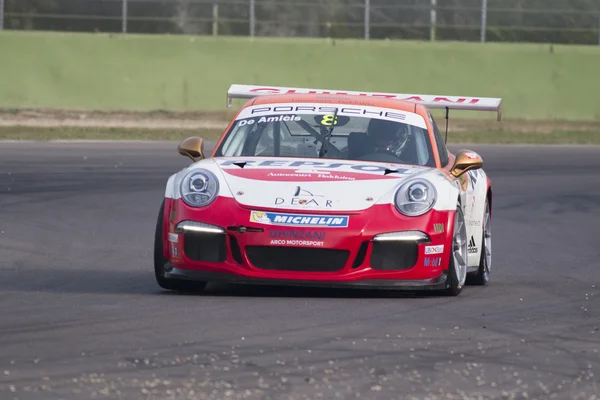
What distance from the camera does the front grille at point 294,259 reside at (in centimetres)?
806

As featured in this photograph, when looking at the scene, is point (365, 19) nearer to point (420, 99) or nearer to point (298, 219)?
point (420, 99)

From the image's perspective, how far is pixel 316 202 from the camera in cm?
811

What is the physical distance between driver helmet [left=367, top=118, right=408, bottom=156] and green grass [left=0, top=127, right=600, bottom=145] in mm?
15428

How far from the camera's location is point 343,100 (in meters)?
9.73

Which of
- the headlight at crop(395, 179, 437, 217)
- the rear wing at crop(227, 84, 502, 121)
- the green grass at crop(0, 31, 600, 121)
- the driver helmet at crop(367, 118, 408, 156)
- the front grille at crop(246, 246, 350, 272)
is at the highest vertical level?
the rear wing at crop(227, 84, 502, 121)

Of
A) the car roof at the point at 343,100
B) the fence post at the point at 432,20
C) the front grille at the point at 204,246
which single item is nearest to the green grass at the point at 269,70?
the fence post at the point at 432,20

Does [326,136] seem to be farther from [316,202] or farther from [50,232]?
[50,232]

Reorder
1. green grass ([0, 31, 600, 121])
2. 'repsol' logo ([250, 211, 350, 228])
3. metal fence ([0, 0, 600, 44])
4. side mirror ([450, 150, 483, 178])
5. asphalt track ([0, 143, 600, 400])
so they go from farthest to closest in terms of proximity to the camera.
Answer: metal fence ([0, 0, 600, 44]), green grass ([0, 31, 600, 121]), side mirror ([450, 150, 483, 178]), 'repsol' logo ([250, 211, 350, 228]), asphalt track ([0, 143, 600, 400])

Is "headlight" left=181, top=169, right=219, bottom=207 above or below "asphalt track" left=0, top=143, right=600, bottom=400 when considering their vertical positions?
above

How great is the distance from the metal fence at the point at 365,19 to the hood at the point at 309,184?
20544 millimetres

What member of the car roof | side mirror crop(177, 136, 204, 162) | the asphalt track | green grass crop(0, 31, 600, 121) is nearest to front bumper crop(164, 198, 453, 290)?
the asphalt track

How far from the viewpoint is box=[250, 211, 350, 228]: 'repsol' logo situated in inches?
316

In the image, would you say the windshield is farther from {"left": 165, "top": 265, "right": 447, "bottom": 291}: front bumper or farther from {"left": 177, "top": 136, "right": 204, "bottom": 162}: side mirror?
{"left": 165, "top": 265, "right": 447, "bottom": 291}: front bumper

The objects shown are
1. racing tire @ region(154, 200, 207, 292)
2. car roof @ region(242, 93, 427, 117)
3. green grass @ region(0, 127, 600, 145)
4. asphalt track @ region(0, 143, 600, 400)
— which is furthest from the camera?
green grass @ region(0, 127, 600, 145)
